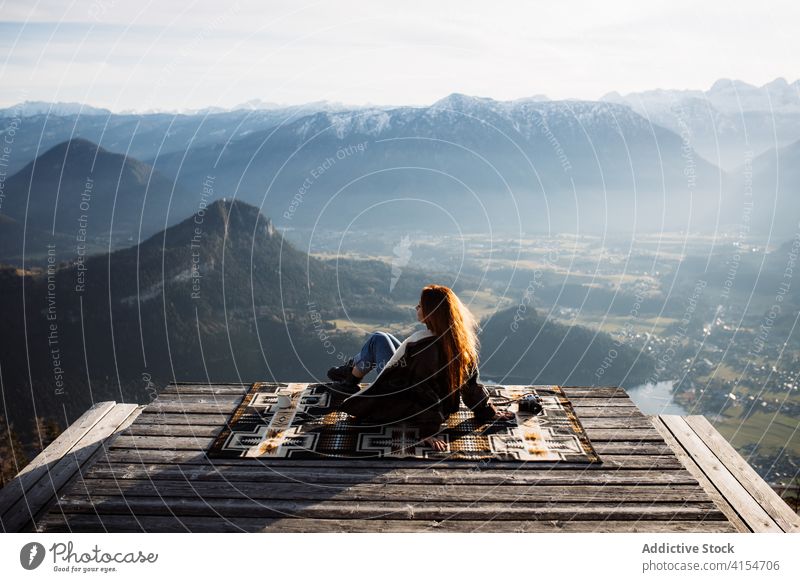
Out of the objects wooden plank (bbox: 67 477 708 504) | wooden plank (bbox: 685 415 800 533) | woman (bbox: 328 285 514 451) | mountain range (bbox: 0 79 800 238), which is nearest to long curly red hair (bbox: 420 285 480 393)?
woman (bbox: 328 285 514 451)

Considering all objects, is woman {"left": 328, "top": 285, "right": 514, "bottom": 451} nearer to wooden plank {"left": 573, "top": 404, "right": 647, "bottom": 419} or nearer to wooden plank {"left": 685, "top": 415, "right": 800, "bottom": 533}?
wooden plank {"left": 573, "top": 404, "right": 647, "bottom": 419}

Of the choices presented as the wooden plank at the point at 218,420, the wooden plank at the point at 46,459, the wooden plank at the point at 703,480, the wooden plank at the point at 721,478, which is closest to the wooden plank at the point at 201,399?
the wooden plank at the point at 218,420

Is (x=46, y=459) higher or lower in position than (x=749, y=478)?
higher

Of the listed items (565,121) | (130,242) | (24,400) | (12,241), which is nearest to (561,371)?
(24,400)

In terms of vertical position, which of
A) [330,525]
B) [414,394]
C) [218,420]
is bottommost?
[330,525]

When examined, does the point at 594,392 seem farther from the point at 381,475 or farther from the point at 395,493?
the point at 395,493

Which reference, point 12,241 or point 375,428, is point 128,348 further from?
point 375,428

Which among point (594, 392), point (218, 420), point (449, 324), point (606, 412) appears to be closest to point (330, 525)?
point (449, 324)

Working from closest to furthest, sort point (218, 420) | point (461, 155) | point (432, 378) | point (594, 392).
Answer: point (432, 378), point (218, 420), point (594, 392), point (461, 155)
